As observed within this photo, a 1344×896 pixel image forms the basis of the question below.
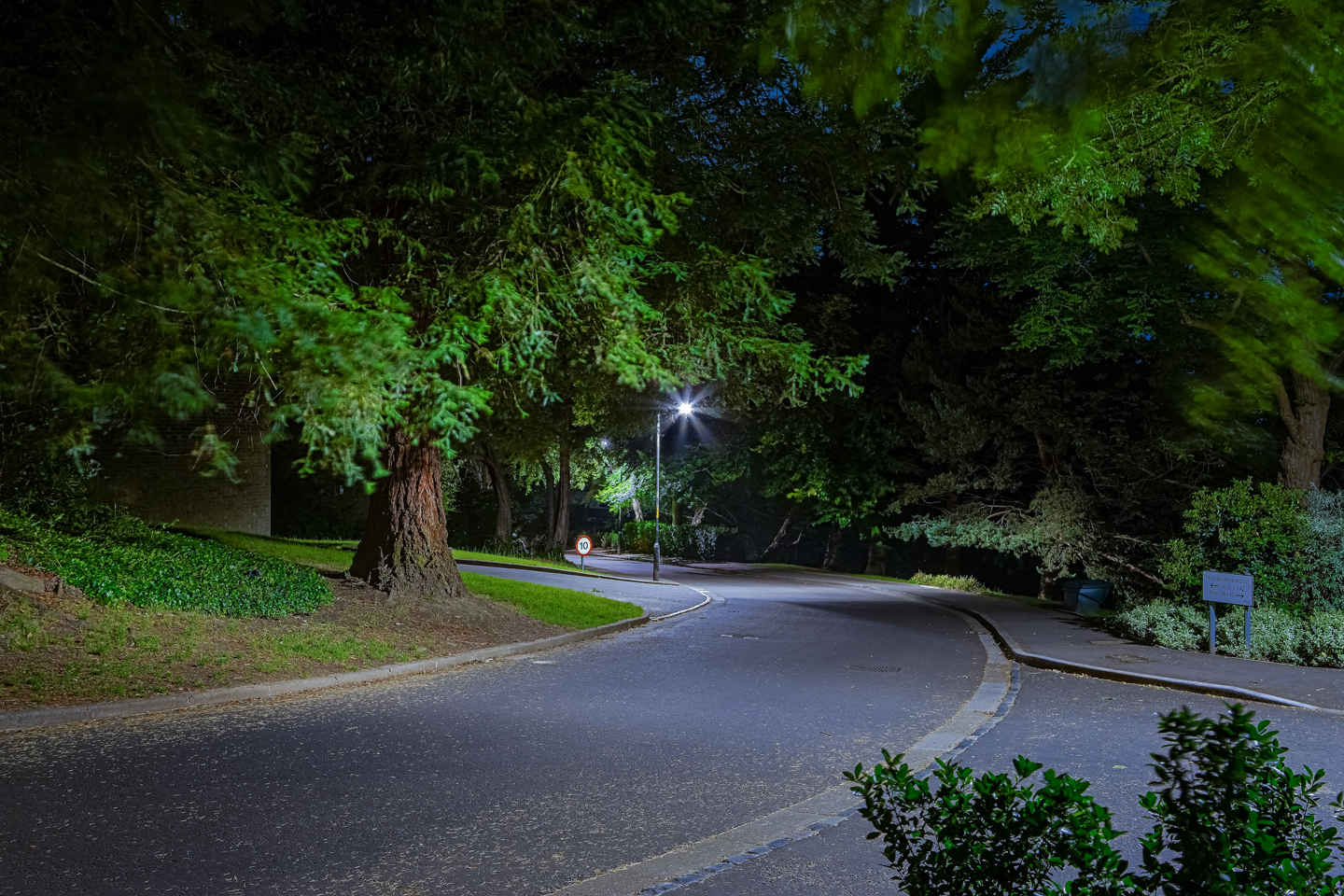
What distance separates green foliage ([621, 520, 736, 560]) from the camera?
5131 centimetres

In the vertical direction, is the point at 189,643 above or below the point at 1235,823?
below

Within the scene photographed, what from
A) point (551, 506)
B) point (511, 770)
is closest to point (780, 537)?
point (551, 506)

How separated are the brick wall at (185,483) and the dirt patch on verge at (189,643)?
968cm

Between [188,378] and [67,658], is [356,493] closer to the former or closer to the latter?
[67,658]

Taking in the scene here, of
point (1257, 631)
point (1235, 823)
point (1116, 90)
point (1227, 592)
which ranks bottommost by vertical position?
point (1257, 631)

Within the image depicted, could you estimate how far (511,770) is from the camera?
7133 millimetres

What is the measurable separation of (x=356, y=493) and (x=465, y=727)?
30673 mm

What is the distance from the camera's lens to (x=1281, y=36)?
96.6 inches

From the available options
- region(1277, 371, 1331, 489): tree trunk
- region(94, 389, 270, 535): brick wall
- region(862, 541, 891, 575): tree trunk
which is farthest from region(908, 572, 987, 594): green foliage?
region(94, 389, 270, 535): brick wall

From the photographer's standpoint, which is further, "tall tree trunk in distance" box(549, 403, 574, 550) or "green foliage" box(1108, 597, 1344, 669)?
"tall tree trunk in distance" box(549, 403, 574, 550)

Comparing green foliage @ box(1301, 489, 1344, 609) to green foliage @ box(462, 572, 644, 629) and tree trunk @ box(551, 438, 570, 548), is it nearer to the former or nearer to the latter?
green foliage @ box(462, 572, 644, 629)

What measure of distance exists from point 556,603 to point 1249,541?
37.5 ft

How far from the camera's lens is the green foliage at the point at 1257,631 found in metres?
12.9

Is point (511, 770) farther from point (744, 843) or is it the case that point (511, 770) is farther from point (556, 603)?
point (556, 603)
